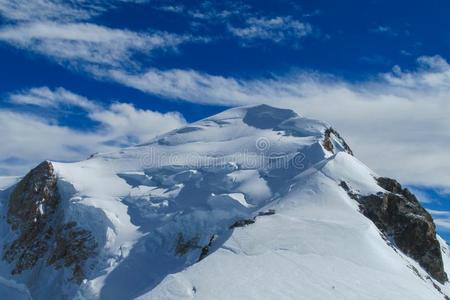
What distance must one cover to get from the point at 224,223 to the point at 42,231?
19.3 metres

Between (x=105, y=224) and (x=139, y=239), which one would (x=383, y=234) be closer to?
(x=139, y=239)

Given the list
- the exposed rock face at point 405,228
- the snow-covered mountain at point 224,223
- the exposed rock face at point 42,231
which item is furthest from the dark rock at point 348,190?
the exposed rock face at point 42,231

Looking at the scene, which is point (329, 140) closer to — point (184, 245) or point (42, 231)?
point (184, 245)

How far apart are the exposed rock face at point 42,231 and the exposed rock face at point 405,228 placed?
22868 millimetres

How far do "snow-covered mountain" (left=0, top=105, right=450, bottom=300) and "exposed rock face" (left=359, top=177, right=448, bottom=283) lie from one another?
10cm

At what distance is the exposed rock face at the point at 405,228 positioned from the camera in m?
49.0

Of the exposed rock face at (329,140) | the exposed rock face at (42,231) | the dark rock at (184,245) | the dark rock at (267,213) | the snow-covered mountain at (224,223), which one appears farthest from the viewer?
the exposed rock face at (329,140)

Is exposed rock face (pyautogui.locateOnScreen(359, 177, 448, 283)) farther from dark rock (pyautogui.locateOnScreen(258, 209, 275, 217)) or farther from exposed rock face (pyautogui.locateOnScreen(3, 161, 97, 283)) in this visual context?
exposed rock face (pyautogui.locateOnScreen(3, 161, 97, 283))

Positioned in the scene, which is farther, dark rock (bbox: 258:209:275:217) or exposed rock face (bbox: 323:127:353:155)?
exposed rock face (bbox: 323:127:353:155)

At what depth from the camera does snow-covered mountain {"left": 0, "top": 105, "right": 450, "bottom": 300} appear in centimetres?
3562

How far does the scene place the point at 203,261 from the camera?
120ft

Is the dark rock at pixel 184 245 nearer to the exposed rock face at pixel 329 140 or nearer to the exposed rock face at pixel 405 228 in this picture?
the exposed rock face at pixel 405 228

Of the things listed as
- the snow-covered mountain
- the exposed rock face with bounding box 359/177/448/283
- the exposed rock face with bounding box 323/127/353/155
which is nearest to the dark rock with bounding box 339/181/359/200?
the snow-covered mountain

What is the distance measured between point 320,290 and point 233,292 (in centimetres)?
475
